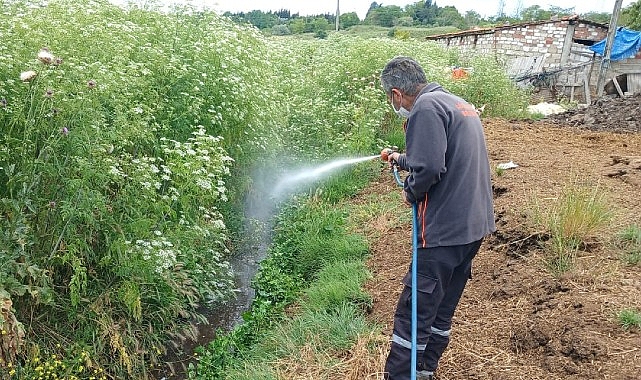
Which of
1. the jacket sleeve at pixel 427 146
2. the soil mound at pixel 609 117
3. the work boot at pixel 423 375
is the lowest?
the soil mound at pixel 609 117

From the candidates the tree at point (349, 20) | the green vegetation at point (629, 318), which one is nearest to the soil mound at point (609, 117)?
the green vegetation at point (629, 318)

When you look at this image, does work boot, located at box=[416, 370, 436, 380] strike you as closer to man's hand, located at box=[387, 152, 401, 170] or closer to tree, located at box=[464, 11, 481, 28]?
man's hand, located at box=[387, 152, 401, 170]

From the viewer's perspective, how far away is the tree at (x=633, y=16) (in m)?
32.7

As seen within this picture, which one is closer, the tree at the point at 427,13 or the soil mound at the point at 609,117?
the soil mound at the point at 609,117

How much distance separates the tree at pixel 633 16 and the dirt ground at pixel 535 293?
98.4ft

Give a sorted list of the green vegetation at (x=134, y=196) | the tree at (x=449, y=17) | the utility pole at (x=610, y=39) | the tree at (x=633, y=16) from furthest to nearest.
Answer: the tree at (x=449, y=17)
the tree at (x=633, y=16)
the utility pole at (x=610, y=39)
the green vegetation at (x=134, y=196)

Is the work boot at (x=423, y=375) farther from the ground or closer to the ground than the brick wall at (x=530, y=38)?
closer to the ground

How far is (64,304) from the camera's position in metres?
4.27

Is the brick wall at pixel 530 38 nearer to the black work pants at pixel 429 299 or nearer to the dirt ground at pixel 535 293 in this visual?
the dirt ground at pixel 535 293

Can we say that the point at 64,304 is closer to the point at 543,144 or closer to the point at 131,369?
the point at 131,369

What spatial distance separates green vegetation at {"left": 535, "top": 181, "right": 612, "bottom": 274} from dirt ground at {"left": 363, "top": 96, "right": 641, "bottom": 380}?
74 mm

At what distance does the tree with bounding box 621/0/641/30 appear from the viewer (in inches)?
1288

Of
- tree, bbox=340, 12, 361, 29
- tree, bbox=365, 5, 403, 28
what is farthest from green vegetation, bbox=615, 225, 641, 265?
tree, bbox=365, 5, 403, 28

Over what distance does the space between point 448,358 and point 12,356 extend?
2861 mm
